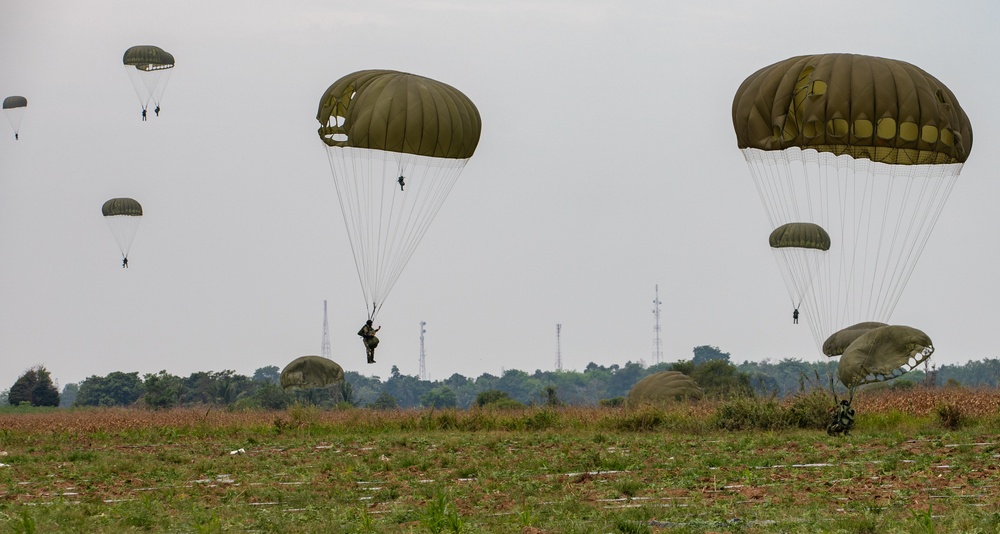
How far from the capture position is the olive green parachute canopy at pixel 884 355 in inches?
1054

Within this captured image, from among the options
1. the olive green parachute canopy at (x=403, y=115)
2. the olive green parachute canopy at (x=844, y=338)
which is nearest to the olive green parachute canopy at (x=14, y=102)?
the olive green parachute canopy at (x=403, y=115)

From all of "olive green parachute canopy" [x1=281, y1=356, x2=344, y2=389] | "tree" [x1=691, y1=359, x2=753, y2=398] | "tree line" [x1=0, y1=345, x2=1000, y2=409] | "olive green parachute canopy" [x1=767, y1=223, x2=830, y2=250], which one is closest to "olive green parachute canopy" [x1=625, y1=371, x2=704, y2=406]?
"tree line" [x1=0, y1=345, x2=1000, y2=409]

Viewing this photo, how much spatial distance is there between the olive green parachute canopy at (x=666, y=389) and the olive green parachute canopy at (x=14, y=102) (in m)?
42.9

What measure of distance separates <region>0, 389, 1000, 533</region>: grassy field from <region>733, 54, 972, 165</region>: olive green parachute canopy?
526 cm

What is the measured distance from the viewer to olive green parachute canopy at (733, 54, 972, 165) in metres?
20.3

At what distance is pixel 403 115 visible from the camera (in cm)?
2419

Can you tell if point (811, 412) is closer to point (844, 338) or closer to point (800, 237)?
point (800, 237)

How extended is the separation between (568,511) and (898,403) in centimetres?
1385

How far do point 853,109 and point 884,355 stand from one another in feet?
30.2

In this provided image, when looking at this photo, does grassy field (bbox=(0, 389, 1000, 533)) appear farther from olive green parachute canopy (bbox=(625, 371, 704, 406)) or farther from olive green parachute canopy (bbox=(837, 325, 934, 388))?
olive green parachute canopy (bbox=(625, 371, 704, 406))

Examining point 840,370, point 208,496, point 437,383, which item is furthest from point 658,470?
point 437,383

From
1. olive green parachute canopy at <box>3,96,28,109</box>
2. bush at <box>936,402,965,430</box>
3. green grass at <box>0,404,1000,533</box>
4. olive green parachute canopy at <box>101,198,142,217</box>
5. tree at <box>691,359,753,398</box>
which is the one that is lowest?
green grass at <box>0,404,1000,533</box>

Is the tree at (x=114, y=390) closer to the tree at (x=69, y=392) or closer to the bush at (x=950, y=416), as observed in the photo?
the bush at (x=950, y=416)

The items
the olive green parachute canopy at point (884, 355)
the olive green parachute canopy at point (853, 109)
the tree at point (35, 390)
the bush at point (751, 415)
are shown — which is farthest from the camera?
the tree at point (35, 390)
